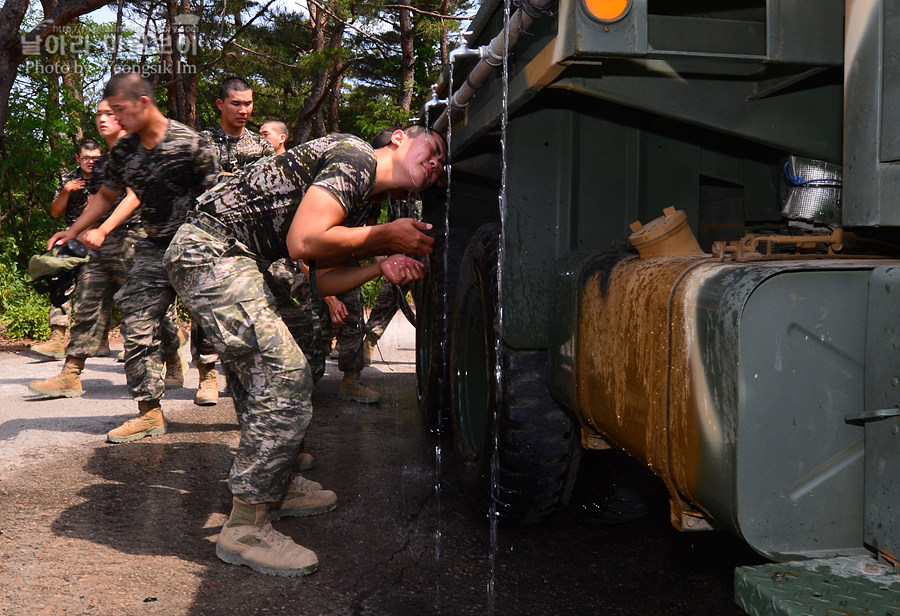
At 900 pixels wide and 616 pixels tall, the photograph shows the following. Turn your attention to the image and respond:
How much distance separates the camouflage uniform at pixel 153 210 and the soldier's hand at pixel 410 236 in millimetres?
2170

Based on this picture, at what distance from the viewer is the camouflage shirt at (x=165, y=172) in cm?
483

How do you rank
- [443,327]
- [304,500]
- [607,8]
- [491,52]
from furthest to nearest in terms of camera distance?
[443,327] → [304,500] → [491,52] → [607,8]

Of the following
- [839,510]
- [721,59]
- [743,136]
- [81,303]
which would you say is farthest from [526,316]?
[81,303]

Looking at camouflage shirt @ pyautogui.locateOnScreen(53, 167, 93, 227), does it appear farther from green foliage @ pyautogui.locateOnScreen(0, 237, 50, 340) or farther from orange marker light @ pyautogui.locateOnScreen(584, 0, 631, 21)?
orange marker light @ pyautogui.locateOnScreen(584, 0, 631, 21)

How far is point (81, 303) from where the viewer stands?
20.7 ft

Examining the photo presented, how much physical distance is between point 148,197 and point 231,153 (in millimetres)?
1178

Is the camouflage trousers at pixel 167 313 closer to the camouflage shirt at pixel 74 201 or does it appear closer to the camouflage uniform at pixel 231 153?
the camouflage uniform at pixel 231 153

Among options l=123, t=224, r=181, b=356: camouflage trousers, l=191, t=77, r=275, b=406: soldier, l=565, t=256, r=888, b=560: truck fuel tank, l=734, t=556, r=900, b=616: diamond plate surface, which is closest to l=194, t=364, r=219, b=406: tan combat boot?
l=191, t=77, r=275, b=406: soldier

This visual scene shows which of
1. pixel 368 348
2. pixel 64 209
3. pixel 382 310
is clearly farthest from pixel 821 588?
pixel 64 209

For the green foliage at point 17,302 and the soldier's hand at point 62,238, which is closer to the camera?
the soldier's hand at point 62,238

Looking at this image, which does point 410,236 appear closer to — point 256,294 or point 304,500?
point 256,294


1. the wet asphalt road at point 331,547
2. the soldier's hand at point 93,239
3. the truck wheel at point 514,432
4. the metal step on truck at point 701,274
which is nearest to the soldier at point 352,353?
the wet asphalt road at point 331,547

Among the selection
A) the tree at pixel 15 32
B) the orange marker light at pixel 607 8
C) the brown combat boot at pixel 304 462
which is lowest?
the brown combat boot at pixel 304 462

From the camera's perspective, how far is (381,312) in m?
7.71
